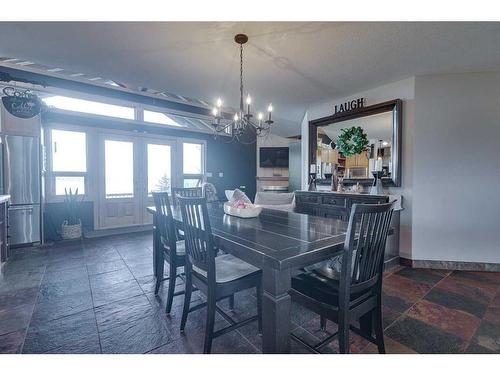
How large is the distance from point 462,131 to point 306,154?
229 centimetres

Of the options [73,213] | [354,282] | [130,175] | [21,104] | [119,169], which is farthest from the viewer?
[130,175]

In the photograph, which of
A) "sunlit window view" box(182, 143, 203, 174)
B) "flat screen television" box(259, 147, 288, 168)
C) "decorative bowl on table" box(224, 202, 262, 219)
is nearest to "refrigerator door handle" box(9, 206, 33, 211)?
"sunlit window view" box(182, 143, 203, 174)

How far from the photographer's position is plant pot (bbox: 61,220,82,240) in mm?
4258

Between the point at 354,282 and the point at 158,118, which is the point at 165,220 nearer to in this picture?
the point at 354,282

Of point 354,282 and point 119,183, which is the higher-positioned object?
point 119,183

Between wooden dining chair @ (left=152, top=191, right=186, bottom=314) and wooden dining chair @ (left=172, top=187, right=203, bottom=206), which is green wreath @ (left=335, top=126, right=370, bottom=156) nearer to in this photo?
wooden dining chair @ (left=172, top=187, right=203, bottom=206)

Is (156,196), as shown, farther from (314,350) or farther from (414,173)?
(414,173)

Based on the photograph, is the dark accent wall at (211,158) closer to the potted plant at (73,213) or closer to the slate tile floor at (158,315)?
the potted plant at (73,213)

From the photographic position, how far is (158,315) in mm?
1972

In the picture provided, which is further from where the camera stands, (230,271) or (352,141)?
(352,141)

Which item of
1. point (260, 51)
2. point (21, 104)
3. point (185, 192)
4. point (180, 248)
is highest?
point (260, 51)

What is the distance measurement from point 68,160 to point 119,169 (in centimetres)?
90

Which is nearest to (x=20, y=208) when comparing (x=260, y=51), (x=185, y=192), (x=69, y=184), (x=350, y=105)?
(x=69, y=184)

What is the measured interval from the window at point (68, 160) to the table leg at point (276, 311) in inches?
197
